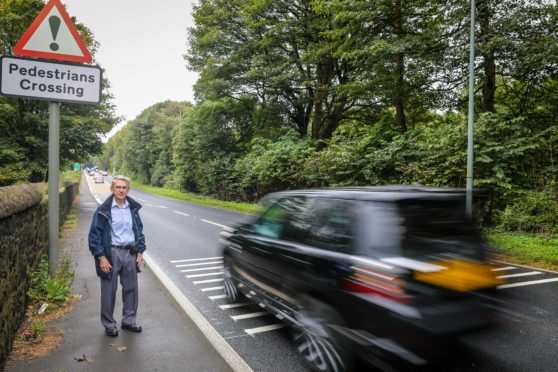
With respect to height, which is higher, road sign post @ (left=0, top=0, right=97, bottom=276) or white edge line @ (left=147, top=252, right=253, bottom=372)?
road sign post @ (left=0, top=0, right=97, bottom=276)

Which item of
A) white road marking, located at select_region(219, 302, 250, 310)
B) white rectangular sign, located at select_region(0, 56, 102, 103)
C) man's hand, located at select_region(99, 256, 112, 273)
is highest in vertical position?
white rectangular sign, located at select_region(0, 56, 102, 103)

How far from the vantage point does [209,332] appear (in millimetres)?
4438

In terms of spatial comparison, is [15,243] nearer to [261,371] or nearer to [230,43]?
[261,371]

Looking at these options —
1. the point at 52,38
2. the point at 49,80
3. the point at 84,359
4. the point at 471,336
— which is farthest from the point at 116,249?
the point at 471,336

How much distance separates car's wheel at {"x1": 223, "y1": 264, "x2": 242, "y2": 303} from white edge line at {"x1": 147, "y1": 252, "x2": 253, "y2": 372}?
0.61 metres

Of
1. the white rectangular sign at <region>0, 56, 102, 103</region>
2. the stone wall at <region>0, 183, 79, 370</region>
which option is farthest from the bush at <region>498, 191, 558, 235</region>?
the stone wall at <region>0, 183, 79, 370</region>

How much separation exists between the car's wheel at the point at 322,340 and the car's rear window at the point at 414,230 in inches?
28.2

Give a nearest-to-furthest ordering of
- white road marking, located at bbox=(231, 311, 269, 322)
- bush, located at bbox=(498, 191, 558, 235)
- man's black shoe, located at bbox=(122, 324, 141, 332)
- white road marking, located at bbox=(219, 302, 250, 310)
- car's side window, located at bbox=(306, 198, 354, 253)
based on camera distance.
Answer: car's side window, located at bbox=(306, 198, 354, 253)
man's black shoe, located at bbox=(122, 324, 141, 332)
white road marking, located at bbox=(231, 311, 269, 322)
white road marking, located at bbox=(219, 302, 250, 310)
bush, located at bbox=(498, 191, 558, 235)

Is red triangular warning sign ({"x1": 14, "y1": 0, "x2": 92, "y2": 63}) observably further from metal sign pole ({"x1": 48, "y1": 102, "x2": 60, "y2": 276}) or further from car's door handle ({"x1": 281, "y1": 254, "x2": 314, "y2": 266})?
car's door handle ({"x1": 281, "y1": 254, "x2": 314, "y2": 266})

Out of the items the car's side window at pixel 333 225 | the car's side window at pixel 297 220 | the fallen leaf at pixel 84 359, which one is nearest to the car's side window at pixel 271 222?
the car's side window at pixel 297 220

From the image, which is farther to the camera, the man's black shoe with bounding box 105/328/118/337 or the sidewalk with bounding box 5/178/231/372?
the man's black shoe with bounding box 105/328/118/337

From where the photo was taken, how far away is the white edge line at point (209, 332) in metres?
3.72

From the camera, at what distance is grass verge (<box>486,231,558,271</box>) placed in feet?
27.1

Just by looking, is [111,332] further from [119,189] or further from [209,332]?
[119,189]
